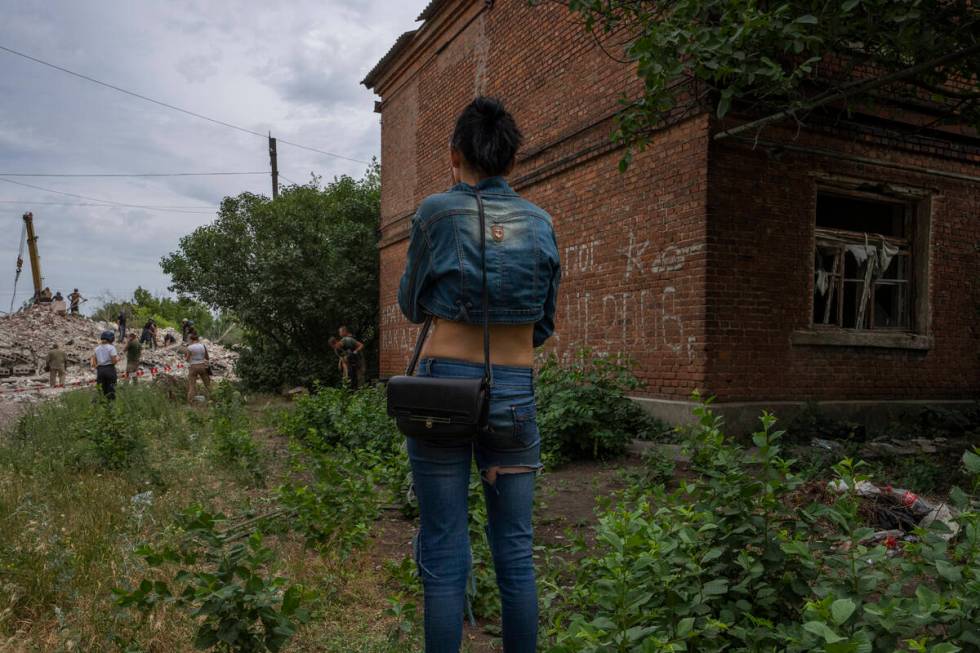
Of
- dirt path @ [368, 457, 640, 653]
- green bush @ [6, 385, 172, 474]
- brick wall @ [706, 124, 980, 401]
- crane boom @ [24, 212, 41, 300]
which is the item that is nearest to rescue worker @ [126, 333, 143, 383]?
green bush @ [6, 385, 172, 474]

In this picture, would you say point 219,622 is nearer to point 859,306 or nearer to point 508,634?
point 508,634

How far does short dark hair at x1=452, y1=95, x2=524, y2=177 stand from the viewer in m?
2.32

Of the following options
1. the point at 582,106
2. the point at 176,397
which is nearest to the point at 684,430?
the point at 582,106

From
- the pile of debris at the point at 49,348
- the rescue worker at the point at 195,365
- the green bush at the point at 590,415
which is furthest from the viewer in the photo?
the pile of debris at the point at 49,348

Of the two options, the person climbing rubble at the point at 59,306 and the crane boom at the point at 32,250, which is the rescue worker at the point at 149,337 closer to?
the person climbing rubble at the point at 59,306

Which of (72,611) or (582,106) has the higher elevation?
(582,106)

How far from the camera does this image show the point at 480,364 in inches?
86.7

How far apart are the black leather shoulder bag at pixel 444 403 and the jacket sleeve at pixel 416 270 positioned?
19 cm

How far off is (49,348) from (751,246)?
2776cm

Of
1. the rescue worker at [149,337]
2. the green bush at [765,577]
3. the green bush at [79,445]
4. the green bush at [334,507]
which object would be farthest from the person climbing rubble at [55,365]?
the green bush at [765,577]

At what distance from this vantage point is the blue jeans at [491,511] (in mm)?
2176

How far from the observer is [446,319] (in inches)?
86.7

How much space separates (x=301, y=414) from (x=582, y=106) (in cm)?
573

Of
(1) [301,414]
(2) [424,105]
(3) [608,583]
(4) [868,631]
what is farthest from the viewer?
(2) [424,105]
